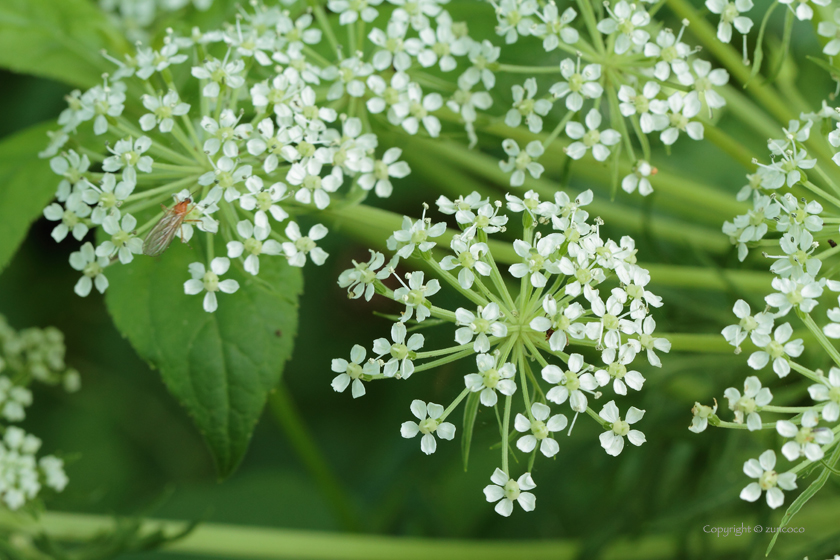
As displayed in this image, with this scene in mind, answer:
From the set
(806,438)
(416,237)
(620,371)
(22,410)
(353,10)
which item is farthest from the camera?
(22,410)

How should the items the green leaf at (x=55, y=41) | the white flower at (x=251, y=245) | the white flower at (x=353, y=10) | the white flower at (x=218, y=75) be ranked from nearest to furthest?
the white flower at (x=251, y=245)
the white flower at (x=218, y=75)
the white flower at (x=353, y=10)
the green leaf at (x=55, y=41)

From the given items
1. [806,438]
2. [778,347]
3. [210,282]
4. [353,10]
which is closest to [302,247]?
[210,282]

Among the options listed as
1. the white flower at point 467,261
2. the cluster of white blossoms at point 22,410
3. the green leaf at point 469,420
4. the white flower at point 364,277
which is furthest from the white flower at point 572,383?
the cluster of white blossoms at point 22,410

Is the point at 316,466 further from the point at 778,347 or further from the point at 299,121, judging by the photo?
the point at 778,347

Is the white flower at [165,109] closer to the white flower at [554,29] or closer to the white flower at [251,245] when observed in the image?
the white flower at [251,245]

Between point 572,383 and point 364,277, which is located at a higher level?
point 364,277

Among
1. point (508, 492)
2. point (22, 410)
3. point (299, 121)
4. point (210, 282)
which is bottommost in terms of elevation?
point (22, 410)

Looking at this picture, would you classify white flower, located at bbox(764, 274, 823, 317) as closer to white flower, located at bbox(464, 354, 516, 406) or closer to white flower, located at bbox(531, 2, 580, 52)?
white flower, located at bbox(464, 354, 516, 406)

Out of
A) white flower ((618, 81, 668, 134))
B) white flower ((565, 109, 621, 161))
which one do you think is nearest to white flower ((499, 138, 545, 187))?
white flower ((565, 109, 621, 161))
